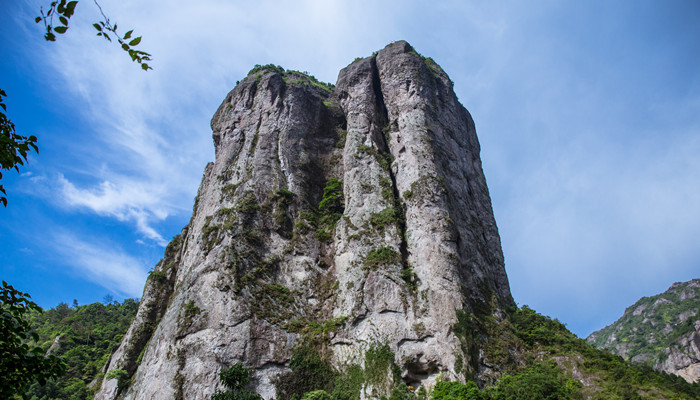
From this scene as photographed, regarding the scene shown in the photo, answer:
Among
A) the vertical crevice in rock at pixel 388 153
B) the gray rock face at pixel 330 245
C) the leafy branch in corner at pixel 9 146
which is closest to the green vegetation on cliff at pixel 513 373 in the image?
the gray rock face at pixel 330 245

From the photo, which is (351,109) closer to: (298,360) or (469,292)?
(469,292)

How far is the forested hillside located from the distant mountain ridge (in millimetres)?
77850

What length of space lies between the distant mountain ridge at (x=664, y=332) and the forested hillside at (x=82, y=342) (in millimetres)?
77850

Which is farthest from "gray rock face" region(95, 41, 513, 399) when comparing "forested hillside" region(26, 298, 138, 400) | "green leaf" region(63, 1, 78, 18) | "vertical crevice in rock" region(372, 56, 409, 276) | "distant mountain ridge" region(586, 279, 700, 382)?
"distant mountain ridge" region(586, 279, 700, 382)

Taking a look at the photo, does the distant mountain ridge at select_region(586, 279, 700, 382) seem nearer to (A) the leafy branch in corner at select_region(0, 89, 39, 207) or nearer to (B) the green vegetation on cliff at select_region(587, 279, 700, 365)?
(B) the green vegetation on cliff at select_region(587, 279, 700, 365)

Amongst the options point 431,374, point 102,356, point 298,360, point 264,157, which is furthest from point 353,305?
point 102,356

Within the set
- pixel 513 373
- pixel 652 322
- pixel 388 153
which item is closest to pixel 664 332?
pixel 652 322

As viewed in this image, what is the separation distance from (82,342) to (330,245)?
132 feet

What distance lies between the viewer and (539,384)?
18.3 m

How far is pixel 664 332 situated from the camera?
98188 millimetres

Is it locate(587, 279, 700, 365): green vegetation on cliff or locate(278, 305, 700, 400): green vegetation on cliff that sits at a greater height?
locate(587, 279, 700, 365): green vegetation on cliff

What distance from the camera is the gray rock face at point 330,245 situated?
22.7 meters

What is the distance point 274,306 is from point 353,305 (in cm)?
498

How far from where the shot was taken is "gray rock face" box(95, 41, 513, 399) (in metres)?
22.7
